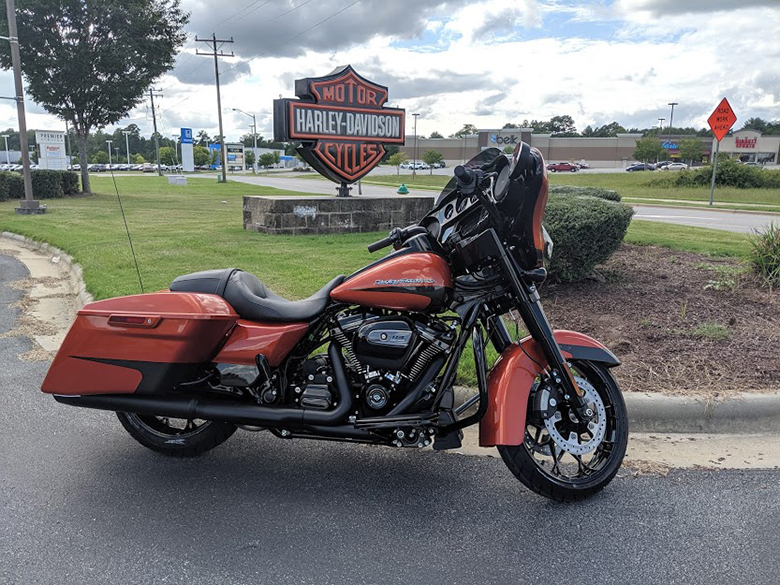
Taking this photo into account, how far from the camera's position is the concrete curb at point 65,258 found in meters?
7.29

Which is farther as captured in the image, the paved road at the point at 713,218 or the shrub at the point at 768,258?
the paved road at the point at 713,218

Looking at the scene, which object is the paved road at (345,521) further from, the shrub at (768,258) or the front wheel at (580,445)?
the shrub at (768,258)

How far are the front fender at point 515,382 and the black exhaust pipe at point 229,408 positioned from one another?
720mm

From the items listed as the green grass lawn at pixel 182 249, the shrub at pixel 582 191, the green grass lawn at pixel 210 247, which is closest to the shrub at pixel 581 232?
the shrub at pixel 582 191

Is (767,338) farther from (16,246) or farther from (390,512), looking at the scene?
(16,246)

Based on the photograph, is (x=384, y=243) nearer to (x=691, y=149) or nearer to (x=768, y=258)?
(x=768, y=258)

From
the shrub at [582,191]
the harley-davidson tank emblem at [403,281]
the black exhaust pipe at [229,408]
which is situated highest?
the shrub at [582,191]

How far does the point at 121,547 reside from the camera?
2883 millimetres

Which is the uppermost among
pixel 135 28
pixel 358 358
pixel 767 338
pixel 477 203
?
pixel 135 28

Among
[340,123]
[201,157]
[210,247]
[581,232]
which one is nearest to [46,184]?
[340,123]

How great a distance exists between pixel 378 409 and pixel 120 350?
4.46ft

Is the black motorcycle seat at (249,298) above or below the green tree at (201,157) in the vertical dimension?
below

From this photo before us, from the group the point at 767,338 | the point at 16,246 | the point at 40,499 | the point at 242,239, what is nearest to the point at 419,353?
the point at 40,499

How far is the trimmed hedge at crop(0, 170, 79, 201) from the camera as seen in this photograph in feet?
77.3
